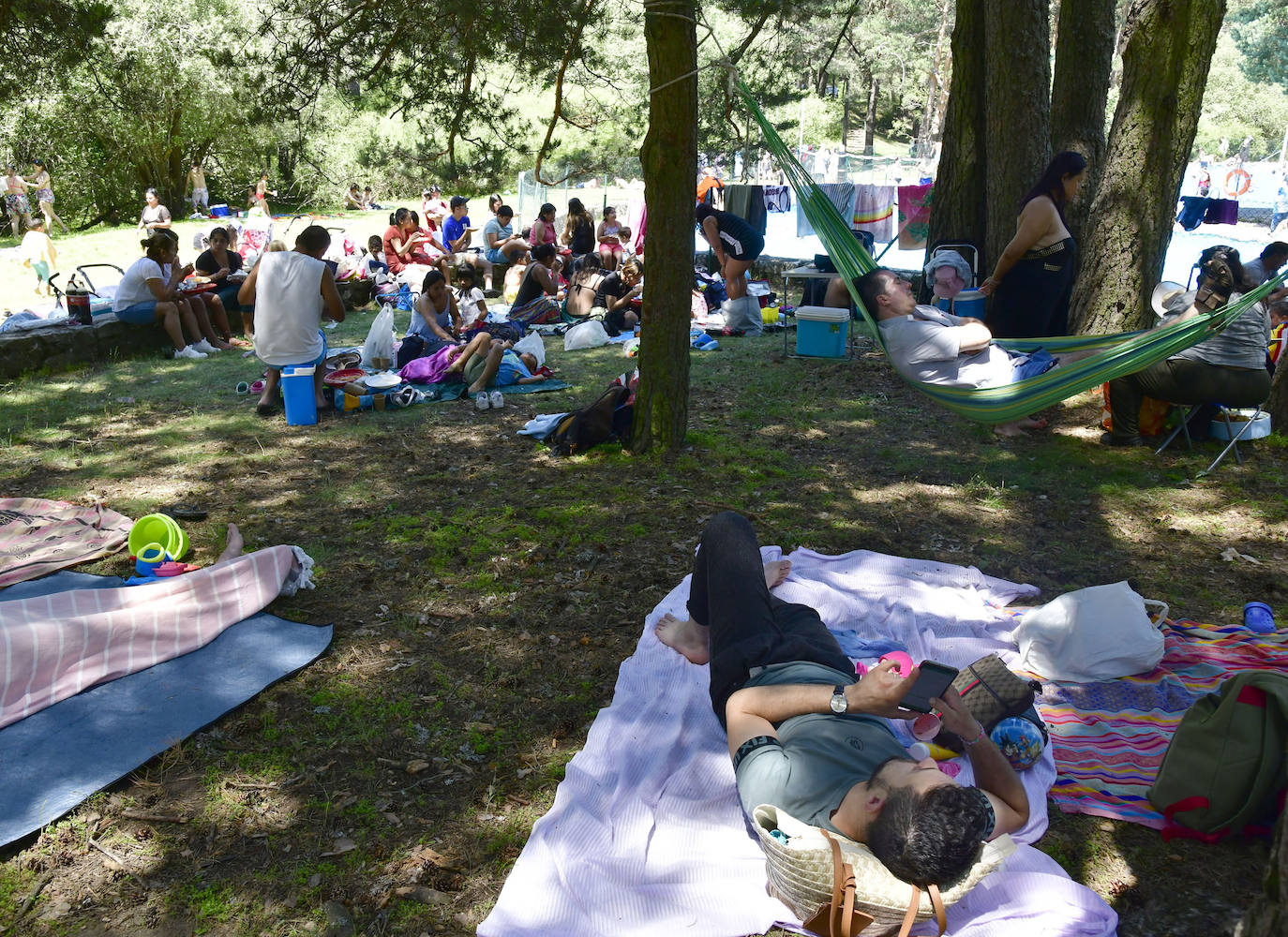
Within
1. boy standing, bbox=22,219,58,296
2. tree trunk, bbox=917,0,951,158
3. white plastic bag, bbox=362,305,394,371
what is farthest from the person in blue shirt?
tree trunk, bbox=917,0,951,158

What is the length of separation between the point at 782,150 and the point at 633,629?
2.90 m

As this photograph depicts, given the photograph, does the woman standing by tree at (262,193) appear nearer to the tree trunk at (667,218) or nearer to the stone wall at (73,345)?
the stone wall at (73,345)

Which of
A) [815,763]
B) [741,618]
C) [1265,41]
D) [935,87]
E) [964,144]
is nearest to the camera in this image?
[815,763]

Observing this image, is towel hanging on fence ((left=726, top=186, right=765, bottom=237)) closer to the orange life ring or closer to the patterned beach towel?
the patterned beach towel

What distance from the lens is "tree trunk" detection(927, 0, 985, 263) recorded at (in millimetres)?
7168

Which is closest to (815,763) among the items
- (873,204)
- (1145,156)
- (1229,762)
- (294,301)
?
(1229,762)

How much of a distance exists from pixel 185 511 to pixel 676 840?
312 cm

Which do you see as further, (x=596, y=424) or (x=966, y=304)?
(x=966, y=304)

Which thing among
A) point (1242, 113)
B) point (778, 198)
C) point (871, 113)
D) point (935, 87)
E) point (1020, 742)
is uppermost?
point (935, 87)

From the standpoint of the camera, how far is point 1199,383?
4.62 m

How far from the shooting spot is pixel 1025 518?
4.26m

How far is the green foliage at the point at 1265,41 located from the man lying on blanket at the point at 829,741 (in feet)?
114

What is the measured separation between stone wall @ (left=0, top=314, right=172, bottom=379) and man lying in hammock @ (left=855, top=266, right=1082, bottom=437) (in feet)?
20.7

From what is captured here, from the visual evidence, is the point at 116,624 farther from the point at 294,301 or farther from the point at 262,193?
the point at 262,193
